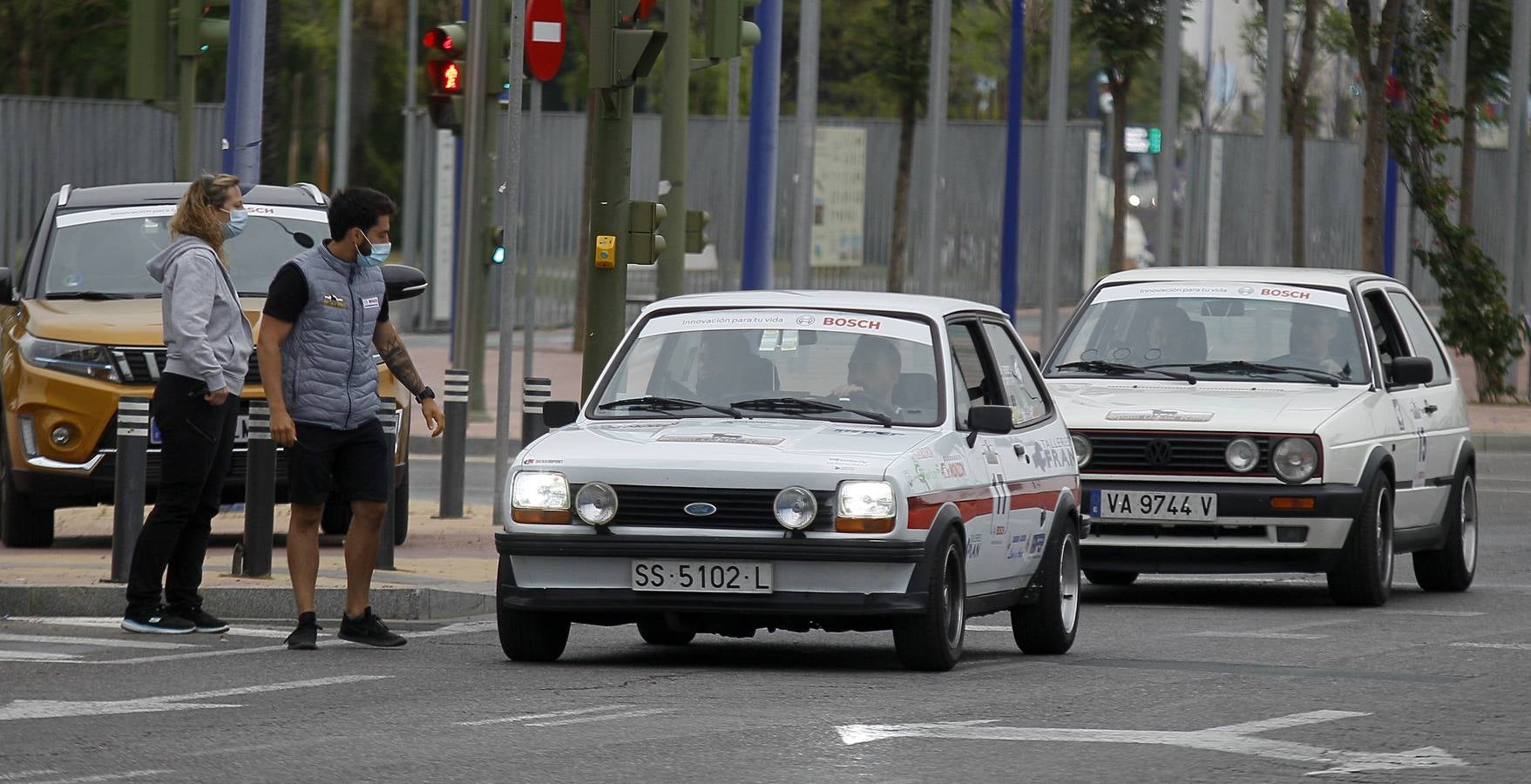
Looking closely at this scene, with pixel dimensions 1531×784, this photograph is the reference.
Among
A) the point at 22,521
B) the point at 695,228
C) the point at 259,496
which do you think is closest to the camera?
the point at 259,496

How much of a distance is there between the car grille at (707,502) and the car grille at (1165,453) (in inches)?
142

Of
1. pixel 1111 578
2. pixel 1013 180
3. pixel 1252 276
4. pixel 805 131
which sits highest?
pixel 805 131

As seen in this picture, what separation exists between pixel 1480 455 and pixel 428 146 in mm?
20429

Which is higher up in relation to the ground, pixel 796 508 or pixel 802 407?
pixel 802 407

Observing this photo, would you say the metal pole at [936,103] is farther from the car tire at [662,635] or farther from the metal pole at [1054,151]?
the car tire at [662,635]

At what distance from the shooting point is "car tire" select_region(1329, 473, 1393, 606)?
12.4 meters

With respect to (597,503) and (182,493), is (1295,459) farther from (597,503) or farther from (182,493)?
(182,493)

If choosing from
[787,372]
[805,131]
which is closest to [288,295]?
[787,372]

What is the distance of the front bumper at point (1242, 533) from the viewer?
40.1 feet

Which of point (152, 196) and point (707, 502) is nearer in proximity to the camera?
point (707, 502)

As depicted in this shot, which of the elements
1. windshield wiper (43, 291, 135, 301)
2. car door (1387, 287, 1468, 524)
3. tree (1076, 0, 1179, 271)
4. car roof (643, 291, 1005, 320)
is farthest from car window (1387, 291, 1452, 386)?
tree (1076, 0, 1179, 271)

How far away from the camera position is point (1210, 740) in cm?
782

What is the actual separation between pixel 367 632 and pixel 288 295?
53.2 inches

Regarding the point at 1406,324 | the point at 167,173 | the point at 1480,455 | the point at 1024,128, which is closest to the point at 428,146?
the point at 167,173
